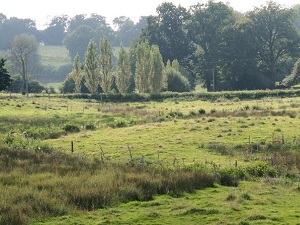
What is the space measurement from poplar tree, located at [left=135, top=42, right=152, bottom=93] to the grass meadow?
1898 inches

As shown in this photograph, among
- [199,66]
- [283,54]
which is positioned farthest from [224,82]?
[283,54]

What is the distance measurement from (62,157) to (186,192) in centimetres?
1250

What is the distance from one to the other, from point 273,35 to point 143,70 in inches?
1510

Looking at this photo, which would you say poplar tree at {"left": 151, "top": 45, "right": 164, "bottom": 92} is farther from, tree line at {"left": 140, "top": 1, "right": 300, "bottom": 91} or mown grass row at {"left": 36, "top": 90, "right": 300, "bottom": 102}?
tree line at {"left": 140, "top": 1, "right": 300, "bottom": 91}

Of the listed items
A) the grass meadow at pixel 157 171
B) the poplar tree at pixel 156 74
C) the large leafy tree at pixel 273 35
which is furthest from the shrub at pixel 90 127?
the large leafy tree at pixel 273 35

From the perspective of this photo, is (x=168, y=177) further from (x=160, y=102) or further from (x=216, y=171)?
(x=160, y=102)

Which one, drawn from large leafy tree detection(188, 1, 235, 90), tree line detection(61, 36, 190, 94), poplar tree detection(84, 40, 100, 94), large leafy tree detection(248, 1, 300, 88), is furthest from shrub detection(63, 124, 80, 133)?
large leafy tree detection(248, 1, 300, 88)

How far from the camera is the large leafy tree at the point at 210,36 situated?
12194cm

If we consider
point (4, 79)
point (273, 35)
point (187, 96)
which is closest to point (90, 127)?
point (4, 79)

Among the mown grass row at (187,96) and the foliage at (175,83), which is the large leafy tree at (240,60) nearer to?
the foliage at (175,83)

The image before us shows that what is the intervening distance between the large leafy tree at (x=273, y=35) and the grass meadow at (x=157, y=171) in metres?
66.1

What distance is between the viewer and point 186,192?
25.1 metres

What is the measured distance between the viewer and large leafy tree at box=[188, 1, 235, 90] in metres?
122

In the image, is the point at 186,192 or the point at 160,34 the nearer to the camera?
the point at 186,192
